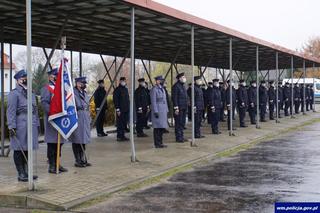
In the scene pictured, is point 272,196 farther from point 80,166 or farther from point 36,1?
point 36,1

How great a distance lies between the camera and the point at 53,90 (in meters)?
8.63

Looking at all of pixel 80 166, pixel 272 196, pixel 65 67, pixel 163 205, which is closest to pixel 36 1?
pixel 65 67

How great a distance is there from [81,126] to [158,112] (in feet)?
11.5

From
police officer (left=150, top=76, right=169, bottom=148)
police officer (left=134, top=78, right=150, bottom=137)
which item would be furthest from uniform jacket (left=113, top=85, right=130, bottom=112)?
police officer (left=150, top=76, right=169, bottom=148)

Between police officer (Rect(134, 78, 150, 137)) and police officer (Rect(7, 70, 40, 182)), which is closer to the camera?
police officer (Rect(7, 70, 40, 182))

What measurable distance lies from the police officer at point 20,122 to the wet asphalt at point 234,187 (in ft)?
6.03

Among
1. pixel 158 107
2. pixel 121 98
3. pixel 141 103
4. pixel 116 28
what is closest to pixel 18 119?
pixel 158 107

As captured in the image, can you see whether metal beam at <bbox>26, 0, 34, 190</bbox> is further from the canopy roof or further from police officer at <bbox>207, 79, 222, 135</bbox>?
police officer at <bbox>207, 79, 222, 135</bbox>

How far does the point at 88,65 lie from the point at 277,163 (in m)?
28.6

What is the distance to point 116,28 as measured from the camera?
41.8 feet

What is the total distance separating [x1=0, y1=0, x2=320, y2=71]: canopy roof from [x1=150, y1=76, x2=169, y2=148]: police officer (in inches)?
66.8

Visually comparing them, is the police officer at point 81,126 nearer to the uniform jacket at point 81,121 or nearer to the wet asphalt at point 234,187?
the uniform jacket at point 81,121

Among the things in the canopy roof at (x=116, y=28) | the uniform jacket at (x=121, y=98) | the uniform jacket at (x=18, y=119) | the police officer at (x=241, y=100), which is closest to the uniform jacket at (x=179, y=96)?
the canopy roof at (x=116, y=28)

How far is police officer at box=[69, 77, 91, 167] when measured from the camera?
9.23m
